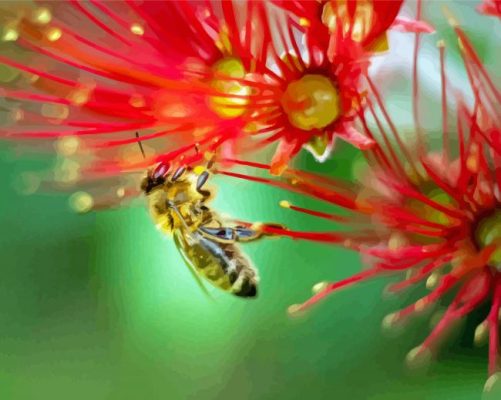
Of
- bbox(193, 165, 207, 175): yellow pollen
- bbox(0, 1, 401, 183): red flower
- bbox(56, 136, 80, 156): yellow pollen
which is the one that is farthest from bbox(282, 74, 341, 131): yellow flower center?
bbox(56, 136, 80, 156): yellow pollen

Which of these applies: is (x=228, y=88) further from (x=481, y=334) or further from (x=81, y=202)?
(x=481, y=334)

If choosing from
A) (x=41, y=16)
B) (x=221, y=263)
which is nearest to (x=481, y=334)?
(x=221, y=263)

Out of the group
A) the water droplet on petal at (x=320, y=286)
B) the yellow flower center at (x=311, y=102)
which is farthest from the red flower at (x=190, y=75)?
the water droplet on petal at (x=320, y=286)

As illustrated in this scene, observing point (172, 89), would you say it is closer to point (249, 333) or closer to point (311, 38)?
point (311, 38)

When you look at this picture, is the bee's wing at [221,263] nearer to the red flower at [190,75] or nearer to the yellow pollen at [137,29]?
the red flower at [190,75]

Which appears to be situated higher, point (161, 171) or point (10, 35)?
point (10, 35)

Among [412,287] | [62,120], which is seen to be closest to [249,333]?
[412,287]

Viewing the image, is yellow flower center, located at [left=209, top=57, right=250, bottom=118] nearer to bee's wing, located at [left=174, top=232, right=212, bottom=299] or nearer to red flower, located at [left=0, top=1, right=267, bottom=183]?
red flower, located at [left=0, top=1, right=267, bottom=183]
